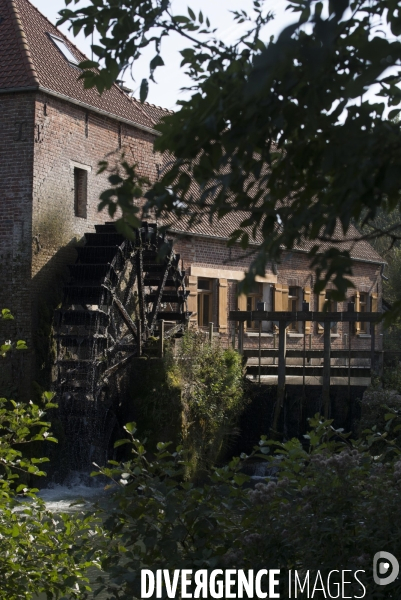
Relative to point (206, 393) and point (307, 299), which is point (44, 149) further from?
point (307, 299)

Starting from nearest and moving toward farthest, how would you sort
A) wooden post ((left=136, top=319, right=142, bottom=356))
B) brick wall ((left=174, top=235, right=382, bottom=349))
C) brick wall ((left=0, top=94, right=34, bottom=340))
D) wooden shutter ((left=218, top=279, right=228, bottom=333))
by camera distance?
brick wall ((left=0, top=94, right=34, bottom=340))
wooden post ((left=136, top=319, right=142, bottom=356))
brick wall ((left=174, top=235, right=382, bottom=349))
wooden shutter ((left=218, top=279, right=228, bottom=333))

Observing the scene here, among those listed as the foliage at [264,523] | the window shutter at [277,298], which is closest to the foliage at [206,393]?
the window shutter at [277,298]

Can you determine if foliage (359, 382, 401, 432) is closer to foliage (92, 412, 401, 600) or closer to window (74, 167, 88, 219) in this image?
window (74, 167, 88, 219)

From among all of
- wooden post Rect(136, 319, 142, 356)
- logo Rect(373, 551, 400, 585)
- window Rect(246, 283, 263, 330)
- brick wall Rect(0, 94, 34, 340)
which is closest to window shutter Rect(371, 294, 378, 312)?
window Rect(246, 283, 263, 330)

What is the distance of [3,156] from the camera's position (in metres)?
15.1

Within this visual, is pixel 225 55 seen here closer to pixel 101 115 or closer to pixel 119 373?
pixel 119 373

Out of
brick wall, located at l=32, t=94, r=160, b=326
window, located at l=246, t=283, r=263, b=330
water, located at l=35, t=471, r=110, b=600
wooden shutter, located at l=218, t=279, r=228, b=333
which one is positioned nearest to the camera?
water, located at l=35, t=471, r=110, b=600

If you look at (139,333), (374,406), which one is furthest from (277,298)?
(374,406)

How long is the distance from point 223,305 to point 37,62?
25.5 feet

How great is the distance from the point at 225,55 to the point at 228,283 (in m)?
18.3

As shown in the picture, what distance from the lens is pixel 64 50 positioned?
57.0 ft

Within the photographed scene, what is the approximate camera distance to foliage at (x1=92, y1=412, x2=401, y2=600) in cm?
374

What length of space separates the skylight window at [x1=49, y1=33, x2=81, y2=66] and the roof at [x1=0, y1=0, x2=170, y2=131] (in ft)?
0.41

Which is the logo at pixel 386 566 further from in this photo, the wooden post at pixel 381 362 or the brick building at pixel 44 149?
the wooden post at pixel 381 362
